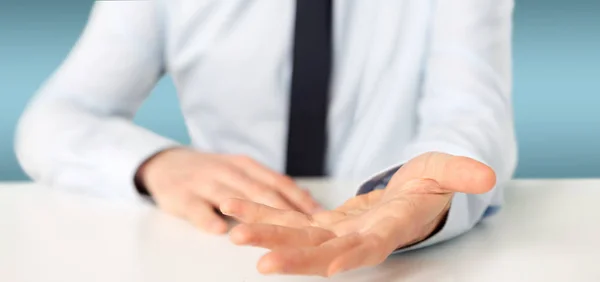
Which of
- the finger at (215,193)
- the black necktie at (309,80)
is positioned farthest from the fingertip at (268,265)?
the black necktie at (309,80)

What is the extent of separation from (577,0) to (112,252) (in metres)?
1.31

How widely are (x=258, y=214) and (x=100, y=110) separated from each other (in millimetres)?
518

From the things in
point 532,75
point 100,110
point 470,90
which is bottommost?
point 532,75

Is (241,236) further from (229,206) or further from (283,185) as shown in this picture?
(283,185)

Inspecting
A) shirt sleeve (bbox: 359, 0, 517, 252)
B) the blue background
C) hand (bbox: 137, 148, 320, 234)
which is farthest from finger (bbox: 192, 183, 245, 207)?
the blue background

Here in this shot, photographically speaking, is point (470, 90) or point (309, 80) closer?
point (470, 90)

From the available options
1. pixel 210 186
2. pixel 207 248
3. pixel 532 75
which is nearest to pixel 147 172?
pixel 210 186

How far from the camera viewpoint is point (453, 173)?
45 cm

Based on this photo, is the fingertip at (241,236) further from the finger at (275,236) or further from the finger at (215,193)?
the finger at (215,193)

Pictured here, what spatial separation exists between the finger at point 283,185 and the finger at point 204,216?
0.20 ft

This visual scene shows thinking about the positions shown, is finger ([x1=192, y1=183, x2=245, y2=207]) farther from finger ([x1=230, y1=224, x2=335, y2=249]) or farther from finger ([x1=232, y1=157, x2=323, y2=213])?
finger ([x1=230, y1=224, x2=335, y2=249])

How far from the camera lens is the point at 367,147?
36.9 inches

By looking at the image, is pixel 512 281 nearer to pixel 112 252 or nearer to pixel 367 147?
pixel 112 252

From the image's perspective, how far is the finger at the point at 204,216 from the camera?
1.92ft
